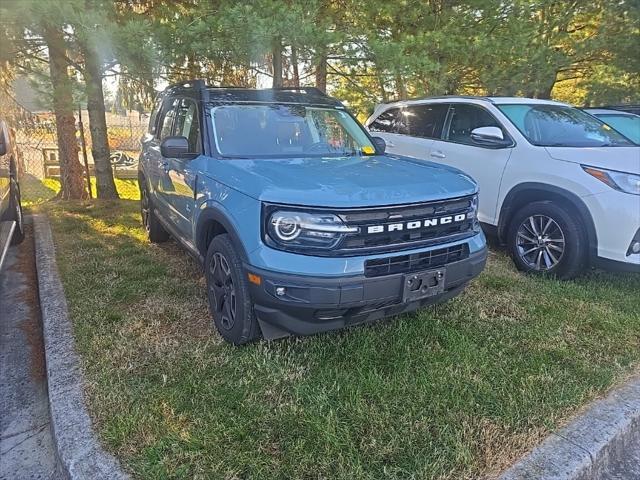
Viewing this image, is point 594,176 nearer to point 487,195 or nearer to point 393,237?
point 487,195

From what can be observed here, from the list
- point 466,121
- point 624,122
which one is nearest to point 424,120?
point 466,121

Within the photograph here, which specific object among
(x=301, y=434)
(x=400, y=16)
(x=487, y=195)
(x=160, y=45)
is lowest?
(x=301, y=434)

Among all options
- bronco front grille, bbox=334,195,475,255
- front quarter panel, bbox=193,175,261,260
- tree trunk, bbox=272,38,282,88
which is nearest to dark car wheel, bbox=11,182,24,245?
front quarter panel, bbox=193,175,261,260

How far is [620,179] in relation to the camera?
4086 millimetres

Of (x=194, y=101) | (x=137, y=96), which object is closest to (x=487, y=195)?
(x=194, y=101)

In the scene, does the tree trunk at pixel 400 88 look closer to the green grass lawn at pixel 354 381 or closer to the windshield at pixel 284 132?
the windshield at pixel 284 132

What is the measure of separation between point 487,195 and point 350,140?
1.93 meters

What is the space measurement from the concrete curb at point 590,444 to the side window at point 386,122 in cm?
473

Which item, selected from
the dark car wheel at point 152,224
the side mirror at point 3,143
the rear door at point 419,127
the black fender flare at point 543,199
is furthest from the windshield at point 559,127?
the side mirror at point 3,143

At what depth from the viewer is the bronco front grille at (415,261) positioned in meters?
2.83

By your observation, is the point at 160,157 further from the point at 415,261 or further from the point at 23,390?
the point at 415,261

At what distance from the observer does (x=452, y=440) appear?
2.40 meters

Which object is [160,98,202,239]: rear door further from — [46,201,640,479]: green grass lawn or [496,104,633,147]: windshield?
[496,104,633,147]: windshield

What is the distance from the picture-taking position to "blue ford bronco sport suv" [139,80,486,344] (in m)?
2.77
